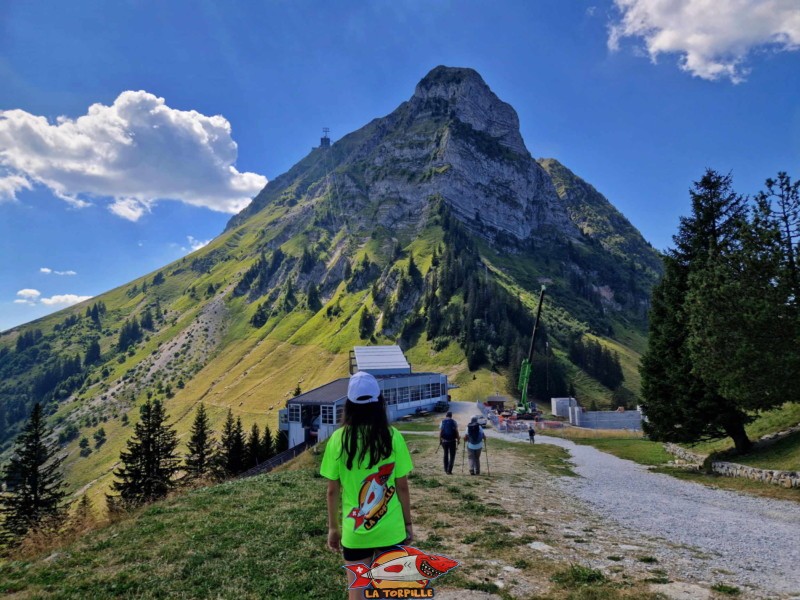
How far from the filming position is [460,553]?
10117mm

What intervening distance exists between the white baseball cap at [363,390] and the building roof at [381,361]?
3195 inches

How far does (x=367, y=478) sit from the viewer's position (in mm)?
5180

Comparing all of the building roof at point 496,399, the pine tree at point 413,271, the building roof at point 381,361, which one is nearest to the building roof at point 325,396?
the building roof at point 381,361

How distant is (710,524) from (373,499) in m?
14.2

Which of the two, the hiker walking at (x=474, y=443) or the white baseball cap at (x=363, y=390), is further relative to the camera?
the hiker walking at (x=474, y=443)

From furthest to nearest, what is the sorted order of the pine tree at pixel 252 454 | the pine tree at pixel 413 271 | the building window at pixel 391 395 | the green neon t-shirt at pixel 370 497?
the pine tree at pixel 413 271 < the building window at pixel 391 395 < the pine tree at pixel 252 454 < the green neon t-shirt at pixel 370 497

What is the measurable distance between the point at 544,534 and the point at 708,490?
46.6ft

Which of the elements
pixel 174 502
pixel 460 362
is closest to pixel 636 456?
pixel 174 502

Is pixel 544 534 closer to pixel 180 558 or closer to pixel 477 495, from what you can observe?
pixel 477 495

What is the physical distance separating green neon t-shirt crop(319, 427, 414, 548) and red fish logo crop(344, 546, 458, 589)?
12.9 inches

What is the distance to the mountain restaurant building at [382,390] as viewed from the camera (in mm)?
61906

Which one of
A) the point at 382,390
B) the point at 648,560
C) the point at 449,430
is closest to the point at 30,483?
the point at 382,390

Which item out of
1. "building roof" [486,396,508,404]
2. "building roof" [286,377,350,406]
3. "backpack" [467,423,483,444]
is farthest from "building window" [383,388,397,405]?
"backpack" [467,423,483,444]

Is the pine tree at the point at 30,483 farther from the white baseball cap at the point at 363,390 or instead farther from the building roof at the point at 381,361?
the building roof at the point at 381,361
